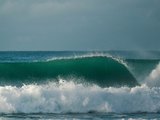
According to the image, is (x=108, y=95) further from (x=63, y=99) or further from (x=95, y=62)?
(x=95, y=62)

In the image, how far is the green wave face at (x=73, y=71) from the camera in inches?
1128

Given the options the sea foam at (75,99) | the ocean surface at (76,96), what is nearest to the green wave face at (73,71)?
the ocean surface at (76,96)

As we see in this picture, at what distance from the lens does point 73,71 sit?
29328 mm

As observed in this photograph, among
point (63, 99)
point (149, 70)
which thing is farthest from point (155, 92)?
point (149, 70)

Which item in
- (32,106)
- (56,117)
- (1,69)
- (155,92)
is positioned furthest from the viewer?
(1,69)

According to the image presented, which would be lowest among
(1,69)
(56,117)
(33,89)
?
(56,117)

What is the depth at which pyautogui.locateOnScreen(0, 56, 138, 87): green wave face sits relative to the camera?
28.7m

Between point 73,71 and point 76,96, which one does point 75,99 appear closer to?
point 76,96

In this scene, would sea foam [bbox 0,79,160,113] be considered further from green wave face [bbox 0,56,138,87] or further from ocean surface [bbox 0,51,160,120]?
green wave face [bbox 0,56,138,87]

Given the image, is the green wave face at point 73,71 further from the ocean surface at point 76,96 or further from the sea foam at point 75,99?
the sea foam at point 75,99

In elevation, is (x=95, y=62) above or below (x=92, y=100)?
above

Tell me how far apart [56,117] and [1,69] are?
1002cm

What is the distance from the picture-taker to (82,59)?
30.8 metres

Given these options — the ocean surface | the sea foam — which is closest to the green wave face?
the ocean surface
